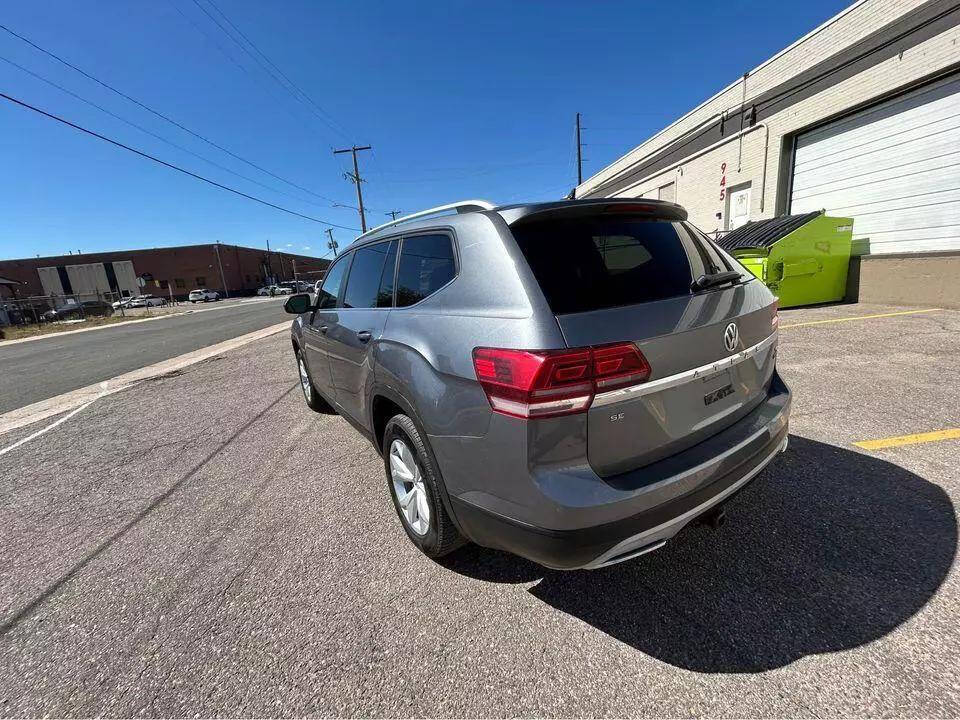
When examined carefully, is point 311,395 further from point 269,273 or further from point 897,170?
point 269,273

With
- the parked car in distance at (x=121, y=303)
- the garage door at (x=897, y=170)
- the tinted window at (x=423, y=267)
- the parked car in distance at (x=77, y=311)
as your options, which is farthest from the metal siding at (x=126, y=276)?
the garage door at (x=897, y=170)

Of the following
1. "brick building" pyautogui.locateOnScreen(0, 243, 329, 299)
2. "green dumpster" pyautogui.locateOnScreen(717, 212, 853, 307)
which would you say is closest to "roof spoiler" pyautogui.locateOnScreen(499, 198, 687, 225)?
"green dumpster" pyautogui.locateOnScreen(717, 212, 853, 307)

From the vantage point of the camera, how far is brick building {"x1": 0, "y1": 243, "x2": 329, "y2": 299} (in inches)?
2424

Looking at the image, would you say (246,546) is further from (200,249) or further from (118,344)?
(200,249)

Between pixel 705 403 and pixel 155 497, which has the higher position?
pixel 705 403

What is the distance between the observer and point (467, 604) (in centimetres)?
205

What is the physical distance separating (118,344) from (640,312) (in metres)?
17.1

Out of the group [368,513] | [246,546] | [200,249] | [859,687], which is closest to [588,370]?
[859,687]

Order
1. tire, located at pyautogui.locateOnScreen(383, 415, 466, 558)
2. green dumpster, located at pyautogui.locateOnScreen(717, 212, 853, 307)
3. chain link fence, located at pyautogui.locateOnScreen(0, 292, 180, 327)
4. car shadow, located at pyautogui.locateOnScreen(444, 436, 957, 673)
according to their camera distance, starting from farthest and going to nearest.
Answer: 1. chain link fence, located at pyautogui.locateOnScreen(0, 292, 180, 327)
2. green dumpster, located at pyautogui.locateOnScreen(717, 212, 853, 307)
3. tire, located at pyautogui.locateOnScreen(383, 415, 466, 558)
4. car shadow, located at pyautogui.locateOnScreen(444, 436, 957, 673)

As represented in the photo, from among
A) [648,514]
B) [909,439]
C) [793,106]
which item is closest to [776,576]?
[648,514]

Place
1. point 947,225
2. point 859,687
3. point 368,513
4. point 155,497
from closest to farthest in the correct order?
point 859,687, point 368,513, point 155,497, point 947,225

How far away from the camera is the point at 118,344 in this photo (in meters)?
13.7

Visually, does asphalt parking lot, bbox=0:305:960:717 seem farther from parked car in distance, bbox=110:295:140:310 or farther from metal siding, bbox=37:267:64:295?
metal siding, bbox=37:267:64:295

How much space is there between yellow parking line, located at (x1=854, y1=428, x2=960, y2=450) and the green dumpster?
6.47 metres
